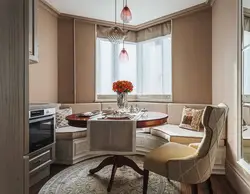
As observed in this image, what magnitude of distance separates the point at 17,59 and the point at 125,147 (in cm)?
180

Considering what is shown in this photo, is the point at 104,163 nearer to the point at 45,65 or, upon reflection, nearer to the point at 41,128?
the point at 41,128

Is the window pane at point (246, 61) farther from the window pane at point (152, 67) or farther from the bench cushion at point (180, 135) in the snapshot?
the window pane at point (152, 67)

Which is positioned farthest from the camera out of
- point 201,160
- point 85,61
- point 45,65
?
point 85,61

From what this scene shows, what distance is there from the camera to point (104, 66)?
4.52 metres

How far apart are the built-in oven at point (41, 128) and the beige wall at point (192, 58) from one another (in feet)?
7.70

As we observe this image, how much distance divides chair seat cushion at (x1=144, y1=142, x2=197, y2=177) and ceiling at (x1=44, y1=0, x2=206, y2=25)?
2.50 meters

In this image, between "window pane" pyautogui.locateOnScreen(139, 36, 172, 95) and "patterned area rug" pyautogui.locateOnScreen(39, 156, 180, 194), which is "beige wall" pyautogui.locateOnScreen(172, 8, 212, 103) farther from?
"patterned area rug" pyautogui.locateOnScreen(39, 156, 180, 194)

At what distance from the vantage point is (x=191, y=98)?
3895 mm

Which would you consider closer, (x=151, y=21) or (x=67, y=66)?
(x=67, y=66)

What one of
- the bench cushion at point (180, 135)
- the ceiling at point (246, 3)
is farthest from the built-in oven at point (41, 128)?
the ceiling at point (246, 3)

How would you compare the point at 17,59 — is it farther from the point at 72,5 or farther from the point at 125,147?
the point at 72,5

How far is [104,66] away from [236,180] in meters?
3.16

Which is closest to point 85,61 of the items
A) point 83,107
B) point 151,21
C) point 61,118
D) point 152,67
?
point 83,107

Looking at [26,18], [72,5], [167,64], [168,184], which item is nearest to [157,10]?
[167,64]
